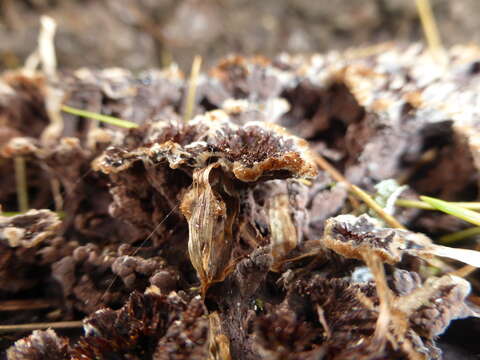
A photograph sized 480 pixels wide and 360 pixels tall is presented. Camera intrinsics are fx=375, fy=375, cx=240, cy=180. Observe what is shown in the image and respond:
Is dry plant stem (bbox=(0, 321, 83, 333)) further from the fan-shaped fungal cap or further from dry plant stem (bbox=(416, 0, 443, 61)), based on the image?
dry plant stem (bbox=(416, 0, 443, 61))

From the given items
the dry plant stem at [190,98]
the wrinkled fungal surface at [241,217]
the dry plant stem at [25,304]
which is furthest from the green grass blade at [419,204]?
the dry plant stem at [25,304]

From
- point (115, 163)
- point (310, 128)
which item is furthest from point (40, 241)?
point (310, 128)

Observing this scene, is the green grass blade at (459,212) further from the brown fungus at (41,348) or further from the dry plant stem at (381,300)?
the brown fungus at (41,348)

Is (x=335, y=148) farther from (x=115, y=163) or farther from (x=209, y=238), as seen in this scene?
(x=115, y=163)

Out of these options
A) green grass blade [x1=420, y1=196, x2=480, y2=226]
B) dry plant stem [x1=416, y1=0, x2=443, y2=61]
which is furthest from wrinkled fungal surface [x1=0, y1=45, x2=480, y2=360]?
dry plant stem [x1=416, y1=0, x2=443, y2=61]

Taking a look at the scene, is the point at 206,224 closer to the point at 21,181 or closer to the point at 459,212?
the point at 459,212

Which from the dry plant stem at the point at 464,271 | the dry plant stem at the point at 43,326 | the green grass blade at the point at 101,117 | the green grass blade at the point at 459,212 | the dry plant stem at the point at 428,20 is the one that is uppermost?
the dry plant stem at the point at 428,20
